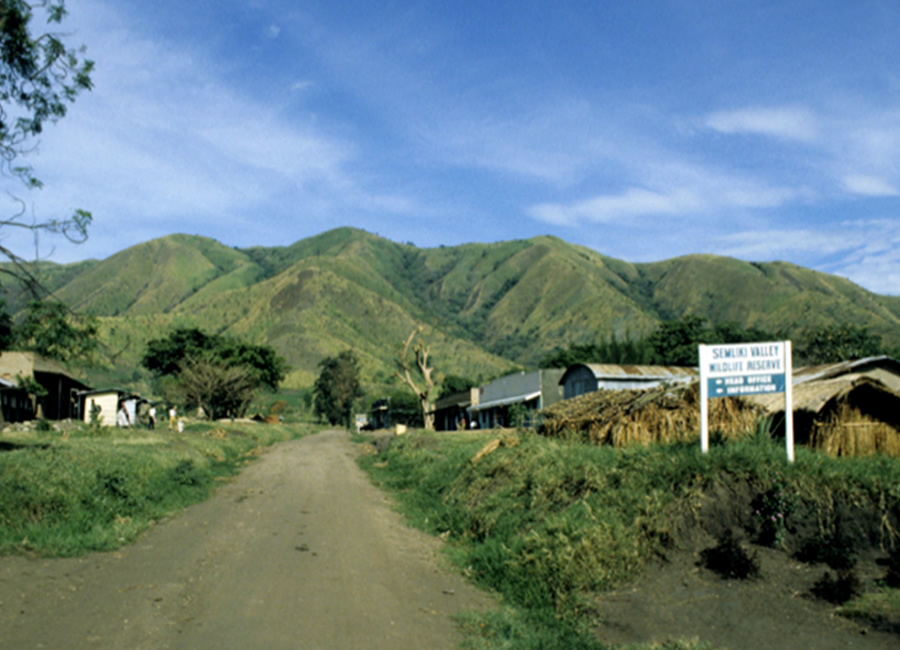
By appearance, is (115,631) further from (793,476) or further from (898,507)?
(898,507)

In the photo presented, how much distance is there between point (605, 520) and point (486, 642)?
2.42 metres

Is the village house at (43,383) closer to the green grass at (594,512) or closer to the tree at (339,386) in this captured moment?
the green grass at (594,512)

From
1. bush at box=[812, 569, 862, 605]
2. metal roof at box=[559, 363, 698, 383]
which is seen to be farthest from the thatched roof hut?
metal roof at box=[559, 363, 698, 383]

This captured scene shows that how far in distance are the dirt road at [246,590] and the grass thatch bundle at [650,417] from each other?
426cm

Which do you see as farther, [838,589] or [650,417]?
[650,417]

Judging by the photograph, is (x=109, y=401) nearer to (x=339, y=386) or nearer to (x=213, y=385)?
(x=213, y=385)

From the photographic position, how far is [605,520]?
26.8ft

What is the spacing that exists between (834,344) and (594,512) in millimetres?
63904

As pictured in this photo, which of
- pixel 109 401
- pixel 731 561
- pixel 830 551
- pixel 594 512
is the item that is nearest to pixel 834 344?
pixel 109 401

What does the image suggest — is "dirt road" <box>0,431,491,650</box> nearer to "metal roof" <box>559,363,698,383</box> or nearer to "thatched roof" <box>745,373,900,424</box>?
"thatched roof" <box>745,373,900,424</box>

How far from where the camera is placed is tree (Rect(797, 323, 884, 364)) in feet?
205

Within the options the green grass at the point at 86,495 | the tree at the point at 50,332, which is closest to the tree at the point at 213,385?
the green grass at the point at 86,495

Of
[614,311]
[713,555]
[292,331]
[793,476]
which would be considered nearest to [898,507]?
[793,476]

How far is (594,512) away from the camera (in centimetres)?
854
